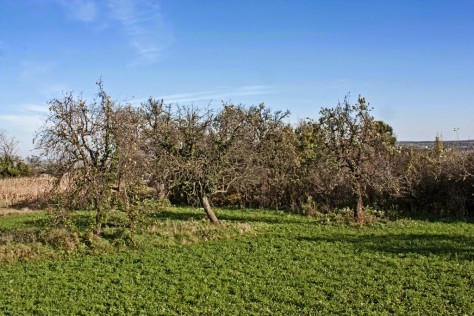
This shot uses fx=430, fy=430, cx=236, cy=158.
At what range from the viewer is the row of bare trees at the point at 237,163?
59.9ft

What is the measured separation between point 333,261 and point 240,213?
1468cm

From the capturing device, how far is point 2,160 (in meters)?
54.9

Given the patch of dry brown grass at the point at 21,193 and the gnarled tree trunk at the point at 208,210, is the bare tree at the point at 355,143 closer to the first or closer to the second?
the gnarled tree trunk at the point at 208,210

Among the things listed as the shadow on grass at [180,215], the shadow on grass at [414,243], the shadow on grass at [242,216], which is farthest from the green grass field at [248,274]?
the shadow on grass at [180,215]

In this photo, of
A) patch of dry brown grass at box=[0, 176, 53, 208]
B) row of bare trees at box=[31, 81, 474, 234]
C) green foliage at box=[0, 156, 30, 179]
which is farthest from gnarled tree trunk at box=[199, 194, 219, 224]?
green foliage at box=[0, 156, 30, 179]

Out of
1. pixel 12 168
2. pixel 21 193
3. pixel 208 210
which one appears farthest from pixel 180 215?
pixel 12 168

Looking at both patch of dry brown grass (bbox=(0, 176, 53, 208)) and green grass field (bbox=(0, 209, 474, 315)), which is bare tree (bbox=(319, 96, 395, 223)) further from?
patch of dry brown grass (bbox=(0, 176, 53, 208))

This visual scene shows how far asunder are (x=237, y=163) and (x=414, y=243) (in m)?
10.5

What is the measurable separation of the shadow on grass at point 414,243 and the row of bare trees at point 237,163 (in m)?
3.99

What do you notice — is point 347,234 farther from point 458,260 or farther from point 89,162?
point 89,162

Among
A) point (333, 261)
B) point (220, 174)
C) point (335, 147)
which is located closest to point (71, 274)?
point (333, 261)

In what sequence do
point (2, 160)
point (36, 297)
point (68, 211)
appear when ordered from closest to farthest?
point (36, 297), point (68, 211), point (2, 160)

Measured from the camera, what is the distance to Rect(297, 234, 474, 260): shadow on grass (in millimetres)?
16672

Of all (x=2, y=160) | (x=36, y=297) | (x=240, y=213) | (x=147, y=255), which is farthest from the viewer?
(x=2, y=160)
